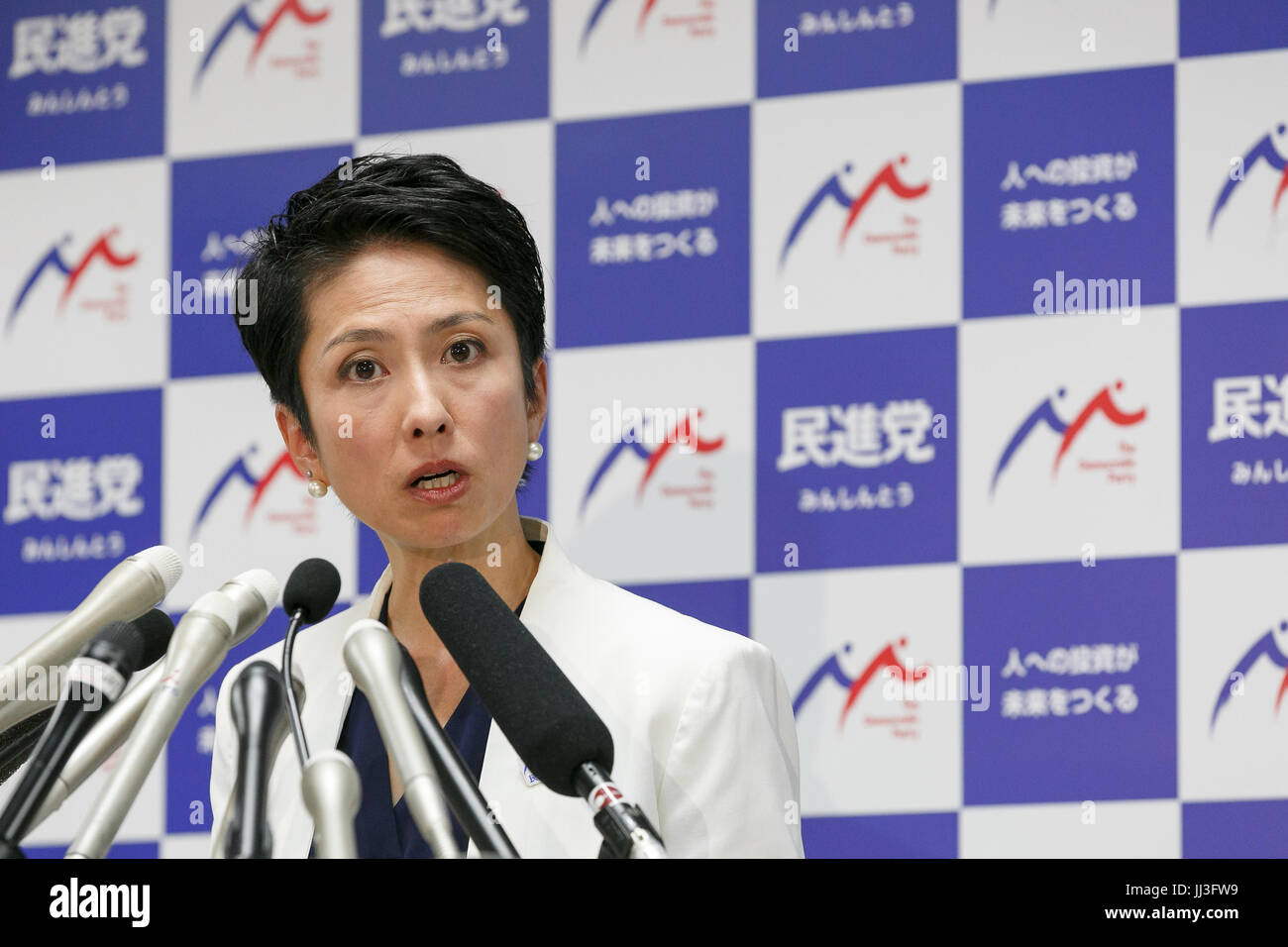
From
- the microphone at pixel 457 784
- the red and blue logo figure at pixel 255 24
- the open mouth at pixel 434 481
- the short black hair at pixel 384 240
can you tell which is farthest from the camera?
the red and blue logo figure at pixel 255 24

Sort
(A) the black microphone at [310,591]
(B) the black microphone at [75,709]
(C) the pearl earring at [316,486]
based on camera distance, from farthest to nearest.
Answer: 1. (C) the pearl earring at [316,486]
2. (A) the black microphone at [310,591]
3. (B) the black microphone at [75,709]

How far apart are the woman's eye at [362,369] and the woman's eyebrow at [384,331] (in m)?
0.03

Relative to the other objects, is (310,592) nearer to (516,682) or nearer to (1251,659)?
(516,682)

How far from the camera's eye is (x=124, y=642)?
1002 mm

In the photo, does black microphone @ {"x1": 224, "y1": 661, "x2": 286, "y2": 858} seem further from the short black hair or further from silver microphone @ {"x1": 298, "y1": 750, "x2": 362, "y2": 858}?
the short black hair

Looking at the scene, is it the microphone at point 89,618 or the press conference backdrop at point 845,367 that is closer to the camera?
the microphone at point 89,618

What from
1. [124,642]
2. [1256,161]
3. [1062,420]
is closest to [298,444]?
[124,642]

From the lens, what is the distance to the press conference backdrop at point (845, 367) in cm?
229

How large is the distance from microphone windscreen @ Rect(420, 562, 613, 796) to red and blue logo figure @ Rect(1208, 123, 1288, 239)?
171cm

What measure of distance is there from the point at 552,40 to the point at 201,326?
0.80m

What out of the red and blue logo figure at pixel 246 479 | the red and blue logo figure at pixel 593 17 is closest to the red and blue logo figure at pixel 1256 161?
the red and blue logo figure at pixel 593 17

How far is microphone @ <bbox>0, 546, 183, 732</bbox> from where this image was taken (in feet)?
3.25

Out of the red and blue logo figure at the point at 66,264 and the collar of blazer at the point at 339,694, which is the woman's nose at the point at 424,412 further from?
the red and blue logo figure at the point at 66,264

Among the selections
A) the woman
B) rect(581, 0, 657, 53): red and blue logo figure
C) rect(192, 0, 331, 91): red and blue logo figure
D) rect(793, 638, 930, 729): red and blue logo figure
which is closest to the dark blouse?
the woman
